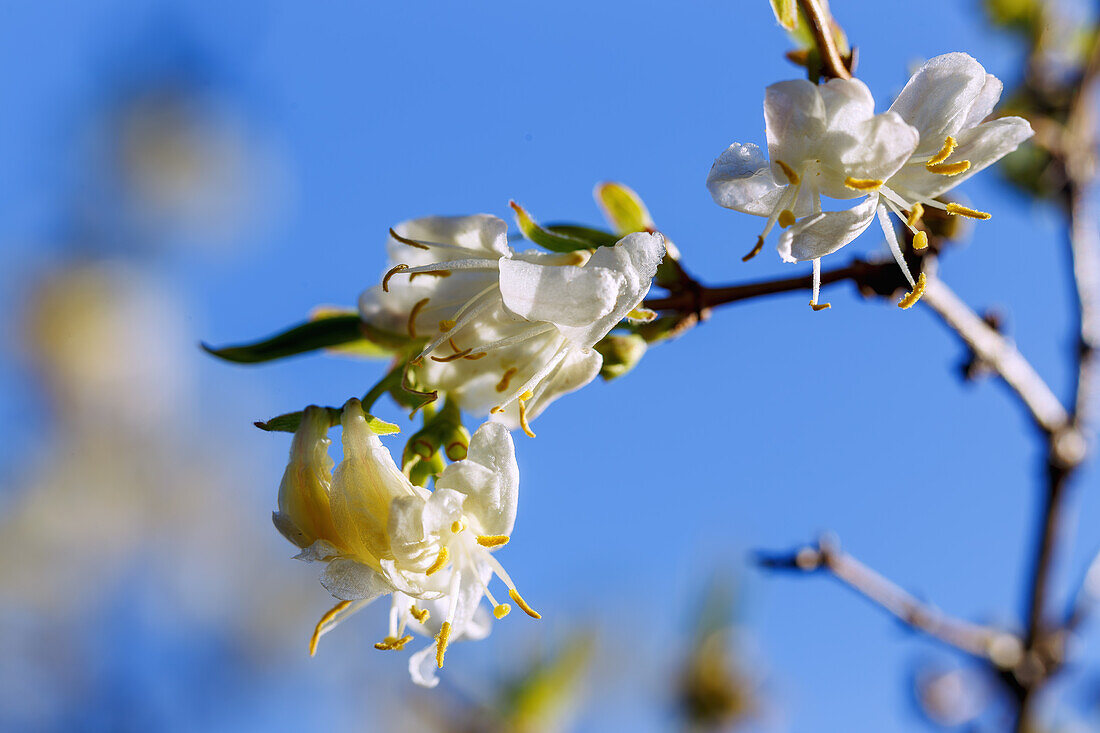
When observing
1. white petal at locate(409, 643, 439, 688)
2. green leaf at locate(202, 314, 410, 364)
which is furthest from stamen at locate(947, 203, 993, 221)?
white petal at locate(409, 643, 439, 688)

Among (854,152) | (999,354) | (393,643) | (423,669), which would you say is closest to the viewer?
(854,152)

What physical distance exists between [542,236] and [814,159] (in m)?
0.23

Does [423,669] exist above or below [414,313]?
below

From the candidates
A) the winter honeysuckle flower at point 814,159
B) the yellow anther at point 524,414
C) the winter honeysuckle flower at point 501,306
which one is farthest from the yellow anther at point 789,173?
the yellow anther at point 524,414

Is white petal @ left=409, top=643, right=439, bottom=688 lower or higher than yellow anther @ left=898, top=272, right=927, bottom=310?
lower

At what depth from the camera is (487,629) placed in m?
0.87

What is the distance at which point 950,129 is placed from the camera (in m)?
0.69

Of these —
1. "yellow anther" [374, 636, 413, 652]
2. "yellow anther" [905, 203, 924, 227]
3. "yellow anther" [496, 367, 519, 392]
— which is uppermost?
"yellow anther" [905, 203, 924, 227]

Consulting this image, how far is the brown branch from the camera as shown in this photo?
2.30 ft

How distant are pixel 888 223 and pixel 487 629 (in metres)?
0.52

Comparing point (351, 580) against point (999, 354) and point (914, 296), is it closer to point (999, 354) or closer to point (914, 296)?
point (914, 296)

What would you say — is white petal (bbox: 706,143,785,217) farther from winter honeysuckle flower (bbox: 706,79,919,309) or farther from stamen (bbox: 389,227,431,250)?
stamen (bbox: 389,227,431,250)

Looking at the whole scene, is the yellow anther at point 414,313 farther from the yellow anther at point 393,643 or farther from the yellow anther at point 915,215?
the yellow anther at point 915,215

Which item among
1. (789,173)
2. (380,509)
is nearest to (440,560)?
(380,509)
